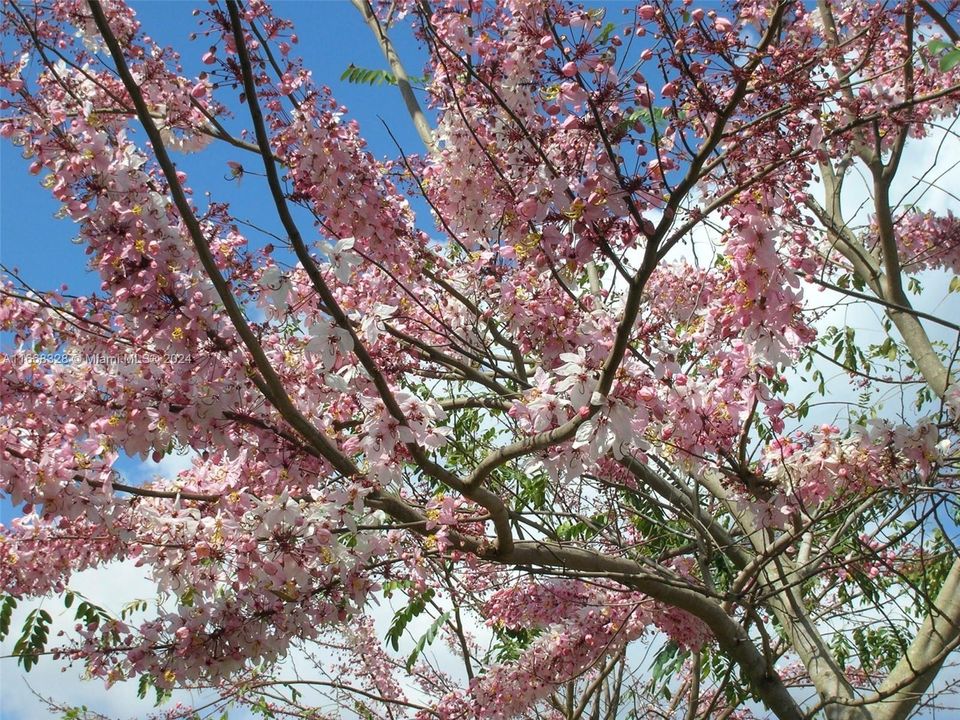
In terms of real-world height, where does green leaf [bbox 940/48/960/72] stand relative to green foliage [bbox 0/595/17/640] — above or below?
above

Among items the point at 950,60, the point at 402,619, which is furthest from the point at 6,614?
the point at 950,60

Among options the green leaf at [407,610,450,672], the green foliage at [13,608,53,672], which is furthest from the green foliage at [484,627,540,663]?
the green foliage at [13,608,53,672]

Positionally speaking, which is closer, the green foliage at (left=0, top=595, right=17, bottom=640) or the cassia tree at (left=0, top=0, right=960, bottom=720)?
the cassia tree at (left=0, top=0, right=960, bottom=720)

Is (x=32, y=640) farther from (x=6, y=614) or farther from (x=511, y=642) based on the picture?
(x=511, y=642)

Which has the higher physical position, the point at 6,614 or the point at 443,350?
the point at 443,350

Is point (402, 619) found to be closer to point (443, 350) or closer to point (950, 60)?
point (443, 350)

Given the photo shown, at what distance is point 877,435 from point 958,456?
396 millimetres

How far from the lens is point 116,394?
103 inches

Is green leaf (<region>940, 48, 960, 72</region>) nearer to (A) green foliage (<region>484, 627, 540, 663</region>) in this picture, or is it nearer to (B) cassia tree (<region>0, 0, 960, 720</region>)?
(B) cassia tree (<region>0, 0, 960, 720</region>)

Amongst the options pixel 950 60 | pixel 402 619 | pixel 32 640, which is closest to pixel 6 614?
pixel 32 640

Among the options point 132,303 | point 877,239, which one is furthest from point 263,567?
point 877,239

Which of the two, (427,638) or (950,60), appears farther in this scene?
(427,638)

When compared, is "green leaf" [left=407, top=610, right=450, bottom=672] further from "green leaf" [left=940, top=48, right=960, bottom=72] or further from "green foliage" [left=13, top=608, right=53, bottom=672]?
"green leaf" [left=940, top=48, right=960, bottom=72]

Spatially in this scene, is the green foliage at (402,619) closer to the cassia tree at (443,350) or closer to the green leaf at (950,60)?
the cassia tree at (443,350)
